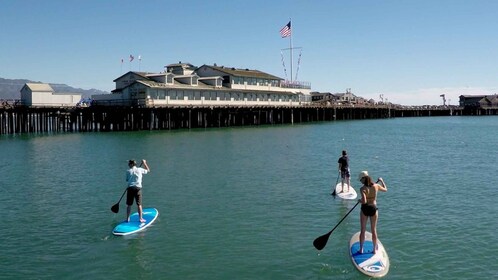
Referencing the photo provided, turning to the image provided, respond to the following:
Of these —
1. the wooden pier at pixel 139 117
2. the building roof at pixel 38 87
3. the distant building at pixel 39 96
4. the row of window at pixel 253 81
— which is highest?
the row of window at pixel 253 81

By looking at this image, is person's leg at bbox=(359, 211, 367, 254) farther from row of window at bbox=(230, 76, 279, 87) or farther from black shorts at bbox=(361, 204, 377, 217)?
row of window at bbox=(230, 76, 279, 87)

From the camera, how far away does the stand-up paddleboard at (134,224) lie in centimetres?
1477

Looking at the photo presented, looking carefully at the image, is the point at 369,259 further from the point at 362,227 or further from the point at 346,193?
the point at 346,193

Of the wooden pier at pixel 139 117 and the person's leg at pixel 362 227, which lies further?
the wooden pier at pixel 139 117

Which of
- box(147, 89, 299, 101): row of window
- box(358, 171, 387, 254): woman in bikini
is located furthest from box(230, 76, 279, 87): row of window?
box(358, 171, 387, 254): woman in bikini

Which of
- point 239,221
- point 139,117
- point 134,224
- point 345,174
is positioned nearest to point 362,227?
point 239,221

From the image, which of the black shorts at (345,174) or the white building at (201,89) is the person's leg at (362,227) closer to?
the black shorts at (345,174)

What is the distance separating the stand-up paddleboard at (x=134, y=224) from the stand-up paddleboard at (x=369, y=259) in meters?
6.62

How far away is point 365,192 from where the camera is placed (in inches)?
445

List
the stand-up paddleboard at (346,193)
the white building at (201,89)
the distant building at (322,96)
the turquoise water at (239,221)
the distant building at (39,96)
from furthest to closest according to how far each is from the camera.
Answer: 1. the distant building at (322,96)
2. the white building at (201,89)
3. the distant building at (39,96)
4. the stand-up paddleboard at (346,193)
5. the turquoise water at (239,221)

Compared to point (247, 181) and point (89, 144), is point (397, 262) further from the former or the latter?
point (89, 144)

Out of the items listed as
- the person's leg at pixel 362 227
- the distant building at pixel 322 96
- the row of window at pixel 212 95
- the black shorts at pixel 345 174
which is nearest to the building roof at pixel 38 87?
the row of window at pixel 212 95

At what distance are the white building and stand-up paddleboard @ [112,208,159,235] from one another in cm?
5420

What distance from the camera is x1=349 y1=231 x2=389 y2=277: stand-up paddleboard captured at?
11.1 metres
